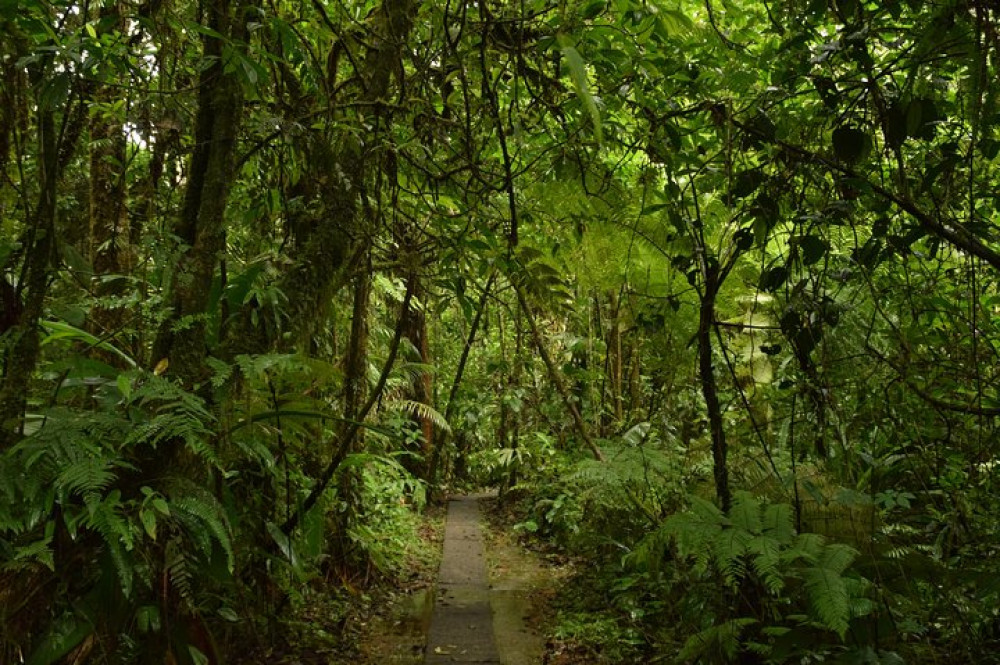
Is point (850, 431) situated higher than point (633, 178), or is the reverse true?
point (633, 178)

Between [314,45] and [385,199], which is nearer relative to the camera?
[314,45]

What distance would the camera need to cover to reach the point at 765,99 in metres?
2.71

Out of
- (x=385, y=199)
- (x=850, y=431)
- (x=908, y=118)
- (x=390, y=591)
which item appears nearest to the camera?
(x=908, y=118)

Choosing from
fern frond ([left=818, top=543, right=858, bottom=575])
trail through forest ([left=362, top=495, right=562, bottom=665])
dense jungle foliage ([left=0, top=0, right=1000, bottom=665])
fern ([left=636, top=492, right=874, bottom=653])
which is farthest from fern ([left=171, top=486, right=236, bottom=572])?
trail through forest ([left=362, top=495, right=562, bottom=665])

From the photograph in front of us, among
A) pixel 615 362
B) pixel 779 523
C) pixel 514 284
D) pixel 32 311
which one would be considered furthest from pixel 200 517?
pixel 615 362

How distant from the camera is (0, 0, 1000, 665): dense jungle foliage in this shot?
208 cm

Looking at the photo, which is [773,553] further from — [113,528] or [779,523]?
[113,528]

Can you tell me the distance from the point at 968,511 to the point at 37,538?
3.35 metres

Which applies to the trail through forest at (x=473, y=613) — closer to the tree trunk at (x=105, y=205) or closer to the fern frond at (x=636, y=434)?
the fern frond at (x=636, y=434)

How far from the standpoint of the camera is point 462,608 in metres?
5.44

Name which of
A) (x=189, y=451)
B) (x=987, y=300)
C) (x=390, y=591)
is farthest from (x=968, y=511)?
(x=390, y=591)

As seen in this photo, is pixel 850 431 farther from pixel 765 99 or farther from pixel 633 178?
pixel 633 178

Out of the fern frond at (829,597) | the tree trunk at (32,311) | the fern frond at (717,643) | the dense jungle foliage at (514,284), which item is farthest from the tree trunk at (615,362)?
the tree trunk at (32,311)

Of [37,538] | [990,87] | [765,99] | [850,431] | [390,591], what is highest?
[765,99]
